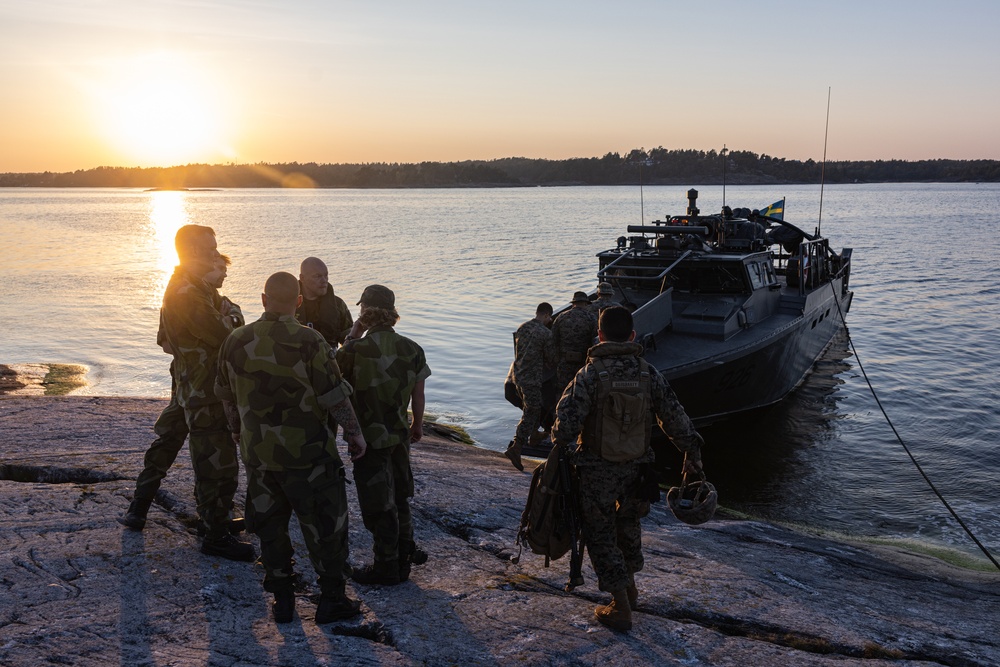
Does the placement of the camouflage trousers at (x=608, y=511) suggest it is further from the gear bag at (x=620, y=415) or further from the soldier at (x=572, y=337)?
the soldier at (x=572, y=337)

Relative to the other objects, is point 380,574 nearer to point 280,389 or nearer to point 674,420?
point 280,389

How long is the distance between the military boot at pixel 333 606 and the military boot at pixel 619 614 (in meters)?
1.48

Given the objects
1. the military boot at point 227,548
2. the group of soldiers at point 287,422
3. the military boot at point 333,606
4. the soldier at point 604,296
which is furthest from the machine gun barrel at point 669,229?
the military boot at point 333,606

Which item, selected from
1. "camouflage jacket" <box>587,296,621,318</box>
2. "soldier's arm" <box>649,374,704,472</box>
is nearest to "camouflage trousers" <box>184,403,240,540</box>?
"soldier's arm" <box>649,374,704,472</box>

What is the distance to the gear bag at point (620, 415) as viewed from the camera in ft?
14.0

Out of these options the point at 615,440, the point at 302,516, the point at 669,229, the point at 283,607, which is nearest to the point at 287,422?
the point at 302,516

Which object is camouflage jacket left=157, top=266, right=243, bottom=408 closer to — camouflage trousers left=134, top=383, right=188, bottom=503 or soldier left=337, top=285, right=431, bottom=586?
camouflage trousers left=134, top=383, right=188, bottom=503

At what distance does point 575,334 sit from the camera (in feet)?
27.5

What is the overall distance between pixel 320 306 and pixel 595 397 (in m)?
2.49

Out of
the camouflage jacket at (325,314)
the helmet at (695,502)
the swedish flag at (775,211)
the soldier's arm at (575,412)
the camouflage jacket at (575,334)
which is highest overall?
the swedish flag at (775,211)

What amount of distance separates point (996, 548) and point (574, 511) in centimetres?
658

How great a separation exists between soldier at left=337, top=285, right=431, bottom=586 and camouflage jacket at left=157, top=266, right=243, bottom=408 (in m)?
0.84

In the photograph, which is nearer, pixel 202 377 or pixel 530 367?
pixel 202 377

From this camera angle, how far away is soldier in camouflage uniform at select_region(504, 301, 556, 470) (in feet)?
28.4
